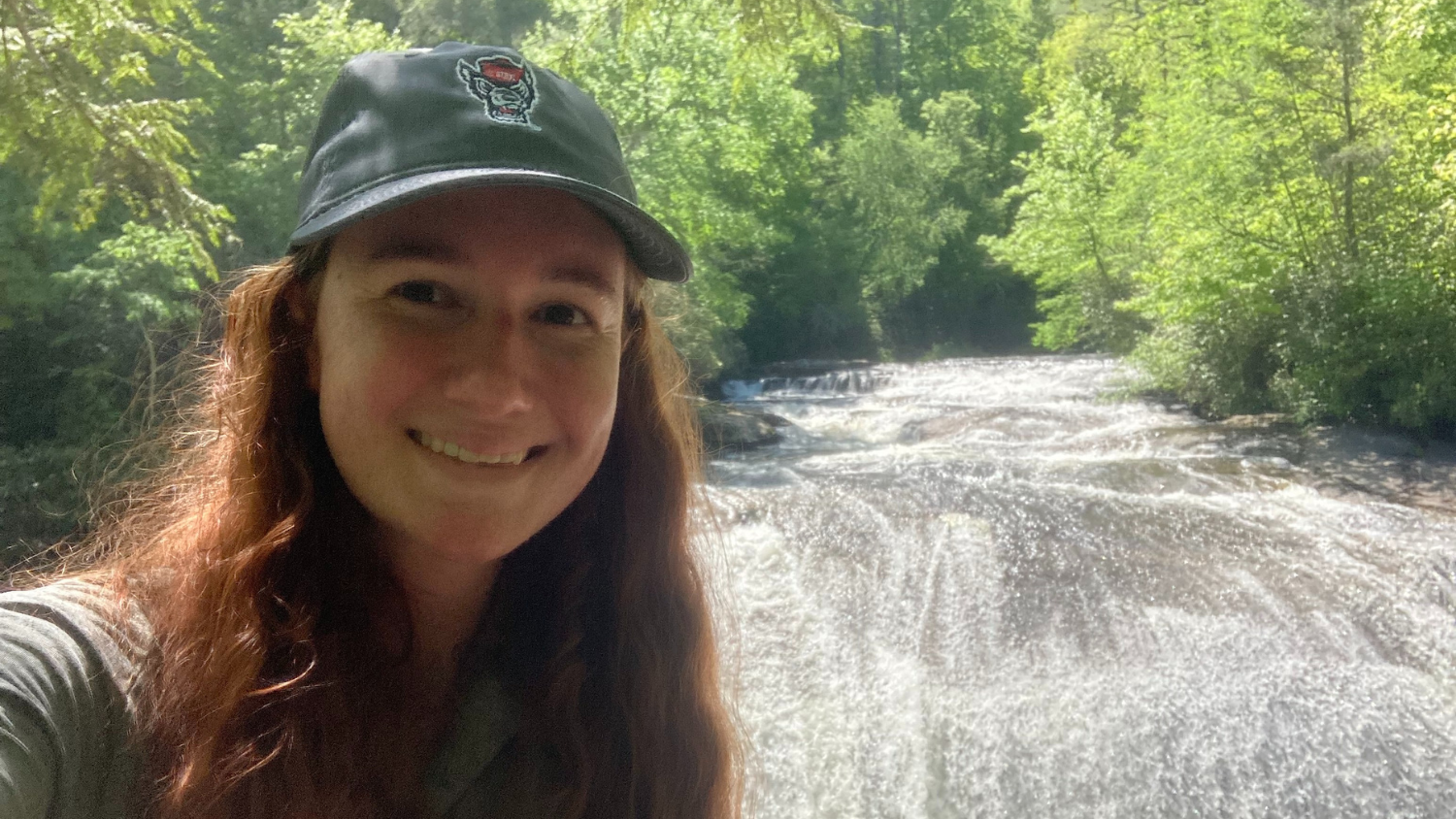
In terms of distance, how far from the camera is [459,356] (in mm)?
1058

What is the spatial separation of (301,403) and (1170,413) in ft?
46.9

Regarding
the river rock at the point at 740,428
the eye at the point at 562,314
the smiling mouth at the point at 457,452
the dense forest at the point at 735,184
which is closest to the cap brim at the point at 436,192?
the eye at the point at 562,314

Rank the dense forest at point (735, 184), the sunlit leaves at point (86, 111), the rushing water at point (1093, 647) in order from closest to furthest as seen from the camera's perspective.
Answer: the sunlit leaves at point (86, 111)
the dense forest at point (735, 184)
the rushing water at point (1093, 647)

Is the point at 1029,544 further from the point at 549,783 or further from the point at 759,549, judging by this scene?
the point at 549,783

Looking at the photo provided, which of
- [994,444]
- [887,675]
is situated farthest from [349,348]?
[994,444]

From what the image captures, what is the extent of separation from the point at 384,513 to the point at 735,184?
17.3m

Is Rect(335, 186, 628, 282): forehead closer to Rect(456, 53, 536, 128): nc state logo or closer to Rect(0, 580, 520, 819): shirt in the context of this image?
Rect(456, 53, 536, 128): nc state logo

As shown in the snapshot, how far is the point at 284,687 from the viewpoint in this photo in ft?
3.47

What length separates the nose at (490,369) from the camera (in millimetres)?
1052

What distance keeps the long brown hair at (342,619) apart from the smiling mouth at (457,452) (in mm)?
189

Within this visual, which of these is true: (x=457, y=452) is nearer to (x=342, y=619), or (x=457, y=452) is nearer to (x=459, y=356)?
(x=459, y=356)

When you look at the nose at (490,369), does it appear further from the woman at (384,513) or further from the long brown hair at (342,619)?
the long brown hair at (342,619)

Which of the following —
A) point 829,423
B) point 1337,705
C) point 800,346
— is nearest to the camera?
point 1337,705

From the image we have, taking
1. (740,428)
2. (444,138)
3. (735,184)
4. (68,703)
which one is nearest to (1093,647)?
(444,138)
